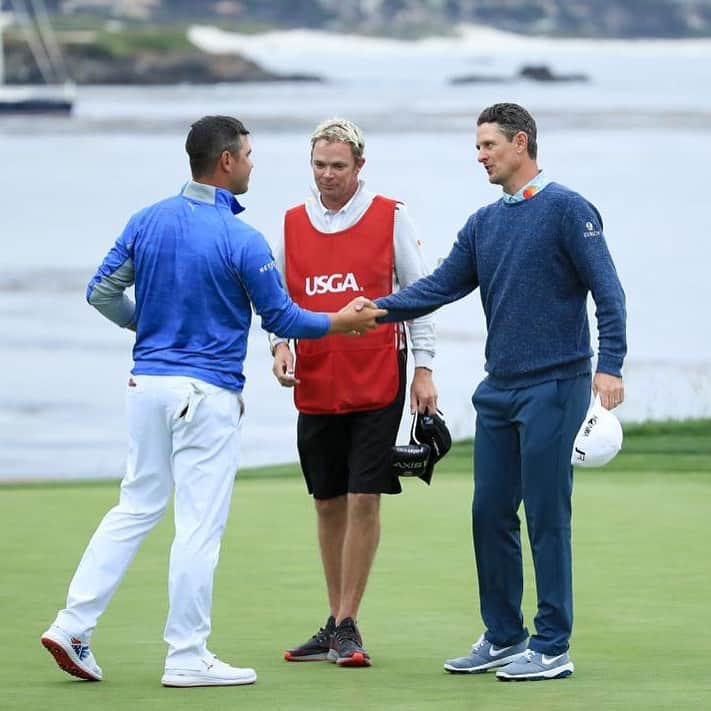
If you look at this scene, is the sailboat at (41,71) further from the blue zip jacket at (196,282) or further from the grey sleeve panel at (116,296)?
the blue zip jacket at (196,282)

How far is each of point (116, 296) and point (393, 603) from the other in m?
1.61

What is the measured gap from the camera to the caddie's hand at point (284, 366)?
6320mm

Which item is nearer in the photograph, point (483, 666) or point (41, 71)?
point (483, 666)

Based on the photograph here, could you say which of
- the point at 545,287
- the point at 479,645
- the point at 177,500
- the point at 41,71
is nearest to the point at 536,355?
the point at 545,287

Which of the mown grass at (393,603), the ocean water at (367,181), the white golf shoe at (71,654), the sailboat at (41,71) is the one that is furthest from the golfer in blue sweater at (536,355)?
the sailboat at (41,71)

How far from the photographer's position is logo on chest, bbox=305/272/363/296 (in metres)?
6.30

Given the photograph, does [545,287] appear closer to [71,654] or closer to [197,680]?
[197,680]

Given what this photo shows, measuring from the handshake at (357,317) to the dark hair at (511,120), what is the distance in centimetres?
69

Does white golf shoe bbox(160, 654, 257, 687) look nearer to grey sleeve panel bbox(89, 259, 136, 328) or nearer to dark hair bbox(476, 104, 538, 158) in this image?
grey sleeve panel bbox(89, 259, 136, 328)

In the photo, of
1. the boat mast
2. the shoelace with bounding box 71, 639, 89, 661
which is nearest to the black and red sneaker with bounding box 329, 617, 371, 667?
the shoelace with bounding box 71, 639, 89, 661

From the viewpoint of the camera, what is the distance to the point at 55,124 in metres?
92.8

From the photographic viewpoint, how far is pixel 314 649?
6133 mm

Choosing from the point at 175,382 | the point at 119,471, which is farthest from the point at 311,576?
the point at 119,471

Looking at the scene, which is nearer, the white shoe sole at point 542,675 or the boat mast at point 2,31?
the white shoe sole at point 542,675
